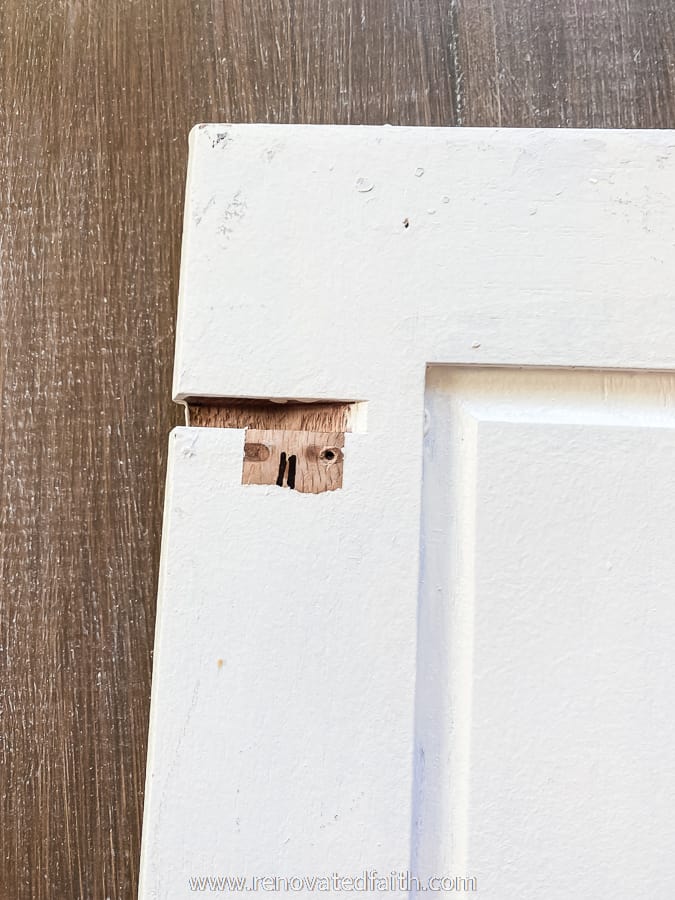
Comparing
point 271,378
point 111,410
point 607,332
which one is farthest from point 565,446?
point 111,410

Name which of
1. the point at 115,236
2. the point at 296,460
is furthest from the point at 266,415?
the point at 115,236

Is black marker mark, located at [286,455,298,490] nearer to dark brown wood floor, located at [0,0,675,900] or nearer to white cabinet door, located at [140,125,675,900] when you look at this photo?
white cabinet door, located at [140,125,675,900]

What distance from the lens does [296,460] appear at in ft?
1.22

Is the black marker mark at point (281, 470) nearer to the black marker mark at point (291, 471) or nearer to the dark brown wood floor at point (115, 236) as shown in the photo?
the black marker mark at point (291, 471)

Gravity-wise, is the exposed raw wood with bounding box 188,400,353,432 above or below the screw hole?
above

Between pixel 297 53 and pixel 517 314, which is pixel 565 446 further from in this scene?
pixel 297 53

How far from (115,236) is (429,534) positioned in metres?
0.31

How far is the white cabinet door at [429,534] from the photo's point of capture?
35cm

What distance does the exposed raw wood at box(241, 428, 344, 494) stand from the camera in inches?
14.5

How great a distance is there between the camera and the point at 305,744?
1.16ft

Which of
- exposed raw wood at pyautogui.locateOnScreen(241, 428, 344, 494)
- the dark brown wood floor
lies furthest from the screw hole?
the dark brown wood floor

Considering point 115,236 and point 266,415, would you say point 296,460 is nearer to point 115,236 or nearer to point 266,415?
point 266,415

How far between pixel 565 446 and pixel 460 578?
0.33 ft

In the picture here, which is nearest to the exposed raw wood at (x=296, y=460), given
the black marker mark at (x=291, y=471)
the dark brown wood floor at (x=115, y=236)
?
the black marker mark at (x=291, y=471)
